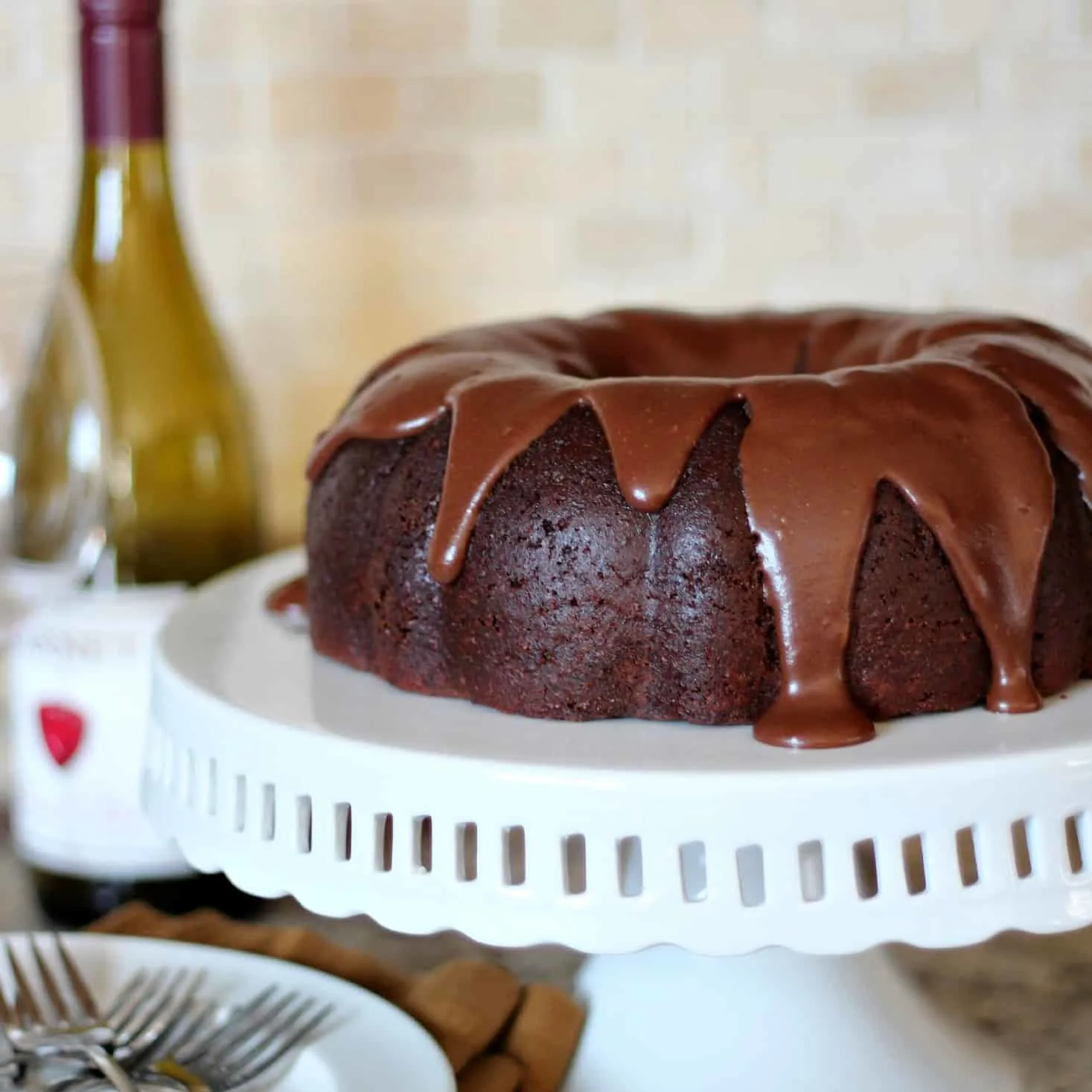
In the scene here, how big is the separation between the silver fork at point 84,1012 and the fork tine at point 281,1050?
0.06 metres

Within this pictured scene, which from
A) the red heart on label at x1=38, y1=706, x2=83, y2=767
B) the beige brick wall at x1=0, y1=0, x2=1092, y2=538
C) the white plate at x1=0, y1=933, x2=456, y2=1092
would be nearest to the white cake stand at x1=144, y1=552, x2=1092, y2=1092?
the white plate at x1=0, y1=933, x2=456, y2=1092

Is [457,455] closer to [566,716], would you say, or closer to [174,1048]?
[566,716]

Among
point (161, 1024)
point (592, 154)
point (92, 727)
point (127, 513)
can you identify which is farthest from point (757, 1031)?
point (592, 154)

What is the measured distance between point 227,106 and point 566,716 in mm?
890

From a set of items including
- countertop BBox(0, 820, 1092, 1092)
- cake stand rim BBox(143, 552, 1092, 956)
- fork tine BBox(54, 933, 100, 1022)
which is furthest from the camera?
countertop BBox(0, 820, 1092, 1092)

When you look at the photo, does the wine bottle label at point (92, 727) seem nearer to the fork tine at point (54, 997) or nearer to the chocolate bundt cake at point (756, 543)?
the fork tine at point (54, 997)

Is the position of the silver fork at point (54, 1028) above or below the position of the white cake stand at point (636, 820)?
below

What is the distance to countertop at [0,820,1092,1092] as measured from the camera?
1.13 metres

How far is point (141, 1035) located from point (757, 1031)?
1.22 feet

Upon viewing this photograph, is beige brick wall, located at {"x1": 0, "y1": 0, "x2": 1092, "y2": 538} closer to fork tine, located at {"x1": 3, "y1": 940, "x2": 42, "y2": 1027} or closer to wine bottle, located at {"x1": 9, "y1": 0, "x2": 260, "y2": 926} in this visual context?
wine bottle, located at {"x1": 9, "y1": 0, "x2": 260, "y2": 926}

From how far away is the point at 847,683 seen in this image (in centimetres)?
83

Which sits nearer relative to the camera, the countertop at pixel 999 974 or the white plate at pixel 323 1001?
the white plate at pixel 323 1001

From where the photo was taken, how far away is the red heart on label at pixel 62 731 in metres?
1.28

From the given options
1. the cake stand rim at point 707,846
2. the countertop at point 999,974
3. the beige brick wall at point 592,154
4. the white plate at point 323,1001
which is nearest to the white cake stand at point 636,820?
the cake stand rim at point 707,846
